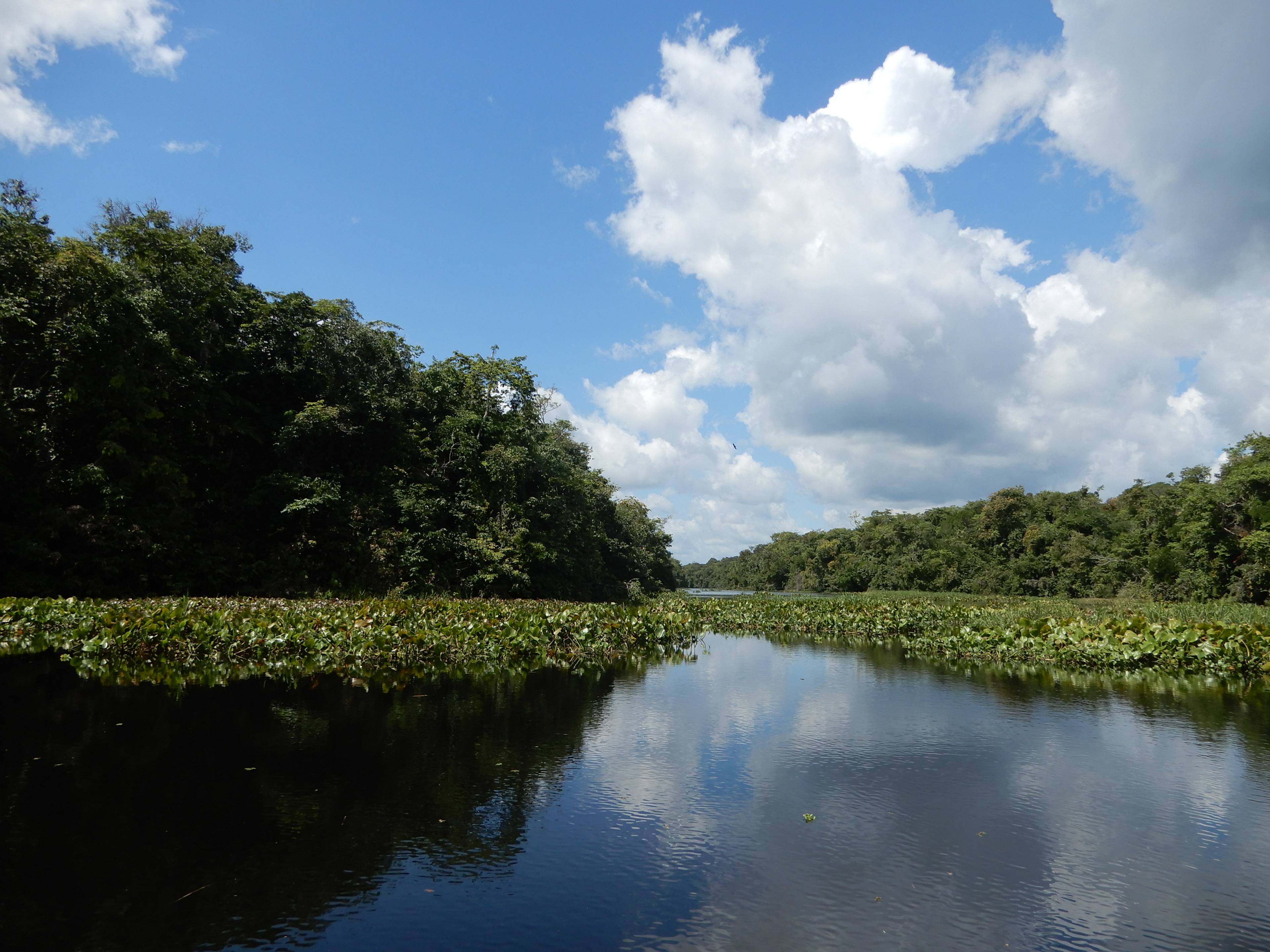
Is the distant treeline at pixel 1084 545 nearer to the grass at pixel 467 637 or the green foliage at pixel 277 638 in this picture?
the grass at pixel 467 637

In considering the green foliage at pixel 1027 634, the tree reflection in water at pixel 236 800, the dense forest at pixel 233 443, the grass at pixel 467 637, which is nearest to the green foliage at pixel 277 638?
the grass at pixel 467 637

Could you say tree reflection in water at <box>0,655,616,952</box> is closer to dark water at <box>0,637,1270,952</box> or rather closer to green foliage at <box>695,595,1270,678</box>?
dark water at <box>0,637,1270,952</box>

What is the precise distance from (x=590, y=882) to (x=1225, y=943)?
15.3 ft

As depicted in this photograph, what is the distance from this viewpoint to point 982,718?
486 inches

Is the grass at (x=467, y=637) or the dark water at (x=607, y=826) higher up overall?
the grass at (x=467, y=637)

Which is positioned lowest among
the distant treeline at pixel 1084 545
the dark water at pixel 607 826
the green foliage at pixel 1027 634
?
the dark water at pixel 607 826

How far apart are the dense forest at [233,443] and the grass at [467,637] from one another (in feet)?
16.2

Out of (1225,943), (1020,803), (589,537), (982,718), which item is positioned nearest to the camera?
(1225,943)

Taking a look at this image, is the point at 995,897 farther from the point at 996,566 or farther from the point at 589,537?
the point at 996,566

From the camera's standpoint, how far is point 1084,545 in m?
57.3

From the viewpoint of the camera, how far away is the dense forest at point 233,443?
22.2 metres

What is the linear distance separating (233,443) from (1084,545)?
200 feet

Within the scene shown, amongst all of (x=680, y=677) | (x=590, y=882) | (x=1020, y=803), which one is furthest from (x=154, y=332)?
(x=1020, y=803)

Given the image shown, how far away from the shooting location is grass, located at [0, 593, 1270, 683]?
1489cm
